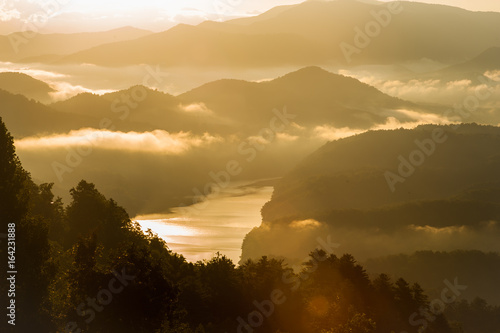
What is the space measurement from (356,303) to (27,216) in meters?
43.8
